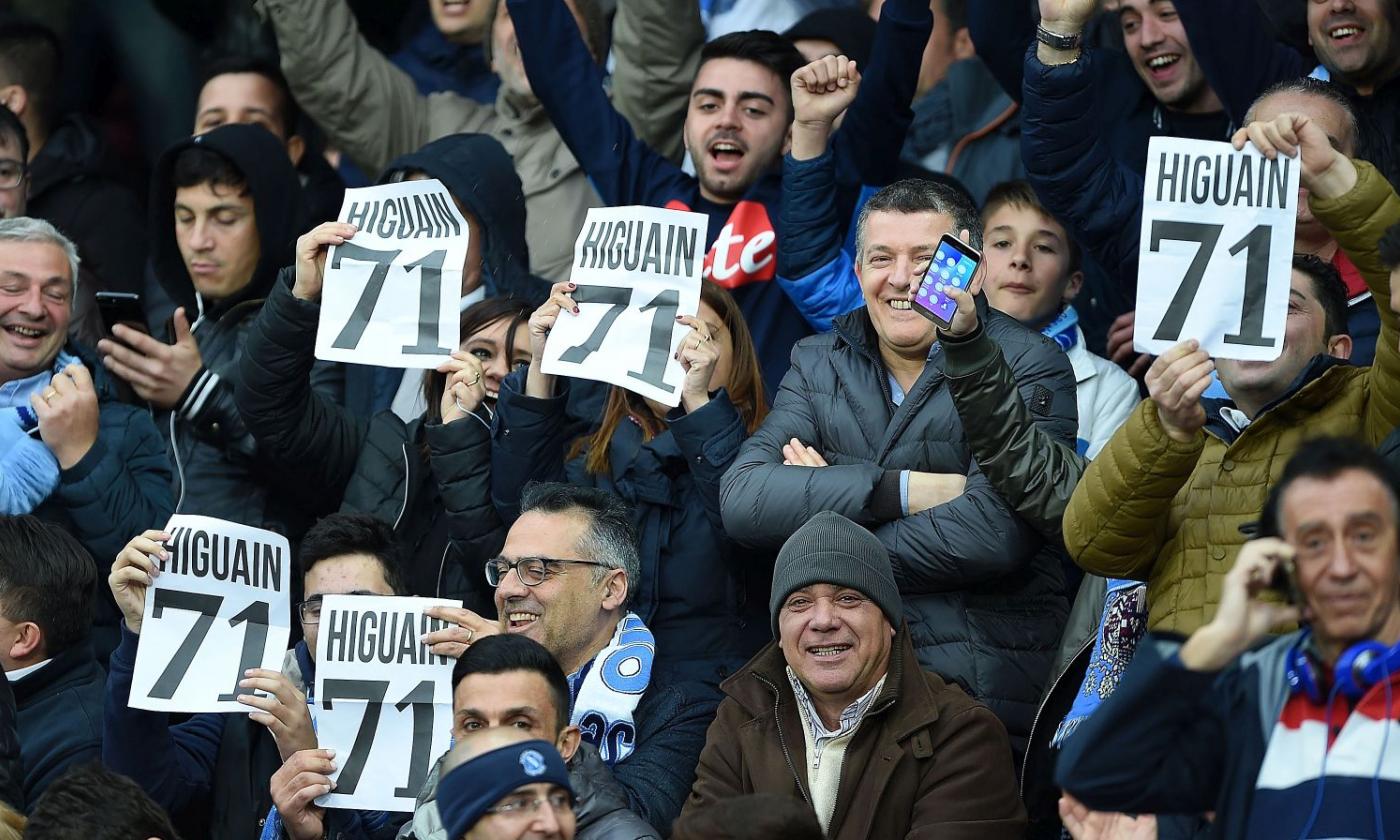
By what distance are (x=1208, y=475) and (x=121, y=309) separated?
4039 millimetres

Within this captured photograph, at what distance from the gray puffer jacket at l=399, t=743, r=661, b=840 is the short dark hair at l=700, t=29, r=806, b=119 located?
319 cm

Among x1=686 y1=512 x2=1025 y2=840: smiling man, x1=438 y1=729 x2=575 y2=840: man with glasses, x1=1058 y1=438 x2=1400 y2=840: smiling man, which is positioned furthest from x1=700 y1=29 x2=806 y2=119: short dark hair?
x1=1058 y1=438 x2=1400 y2=840: smiling man

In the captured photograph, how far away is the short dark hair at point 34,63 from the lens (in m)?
9.97

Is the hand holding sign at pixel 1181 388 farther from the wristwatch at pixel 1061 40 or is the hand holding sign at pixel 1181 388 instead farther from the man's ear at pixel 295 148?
the man's ear at pixel 295 148

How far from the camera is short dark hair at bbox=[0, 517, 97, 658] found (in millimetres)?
6801

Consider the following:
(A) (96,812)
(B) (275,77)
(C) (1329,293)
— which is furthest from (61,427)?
(C) (1329,293)

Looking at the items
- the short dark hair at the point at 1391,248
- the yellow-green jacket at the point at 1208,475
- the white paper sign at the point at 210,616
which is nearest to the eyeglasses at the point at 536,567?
the white paper sign at the point at 210,616

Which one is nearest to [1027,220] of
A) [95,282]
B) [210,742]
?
[210,742]

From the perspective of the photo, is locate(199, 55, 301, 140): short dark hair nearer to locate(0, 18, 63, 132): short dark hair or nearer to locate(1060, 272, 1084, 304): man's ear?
locate(0, 18, 63, 132): short dark hair

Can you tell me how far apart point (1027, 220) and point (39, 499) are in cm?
363

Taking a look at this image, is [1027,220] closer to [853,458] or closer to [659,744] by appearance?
[853,458]

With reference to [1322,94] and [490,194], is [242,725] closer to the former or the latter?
[490,194]

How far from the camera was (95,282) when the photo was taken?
936cm

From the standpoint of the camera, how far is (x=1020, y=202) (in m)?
7.95
